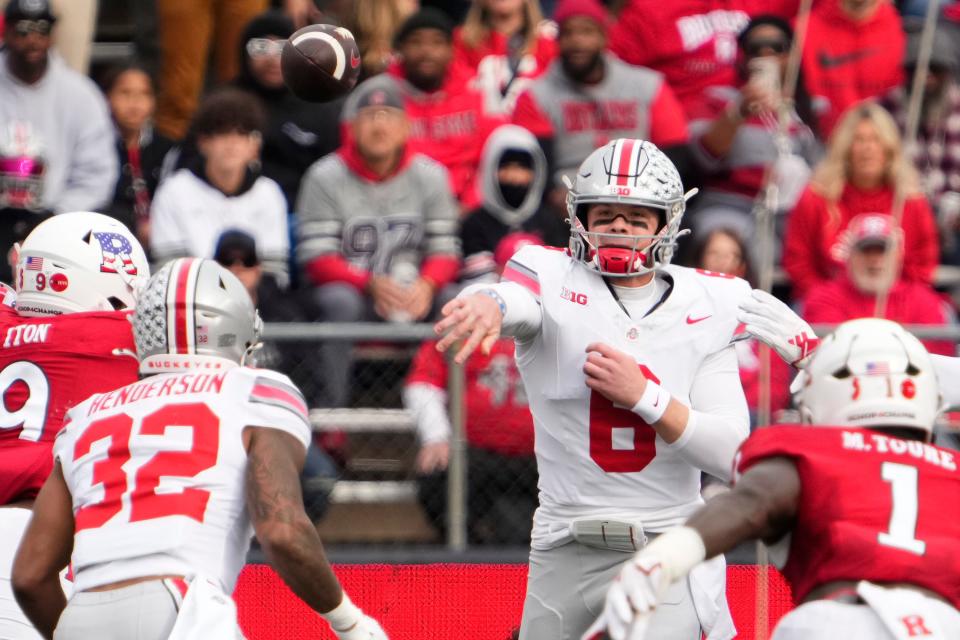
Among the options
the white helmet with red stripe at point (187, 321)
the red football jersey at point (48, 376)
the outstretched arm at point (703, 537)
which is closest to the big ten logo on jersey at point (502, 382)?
the red football jersey at point (48, 376)

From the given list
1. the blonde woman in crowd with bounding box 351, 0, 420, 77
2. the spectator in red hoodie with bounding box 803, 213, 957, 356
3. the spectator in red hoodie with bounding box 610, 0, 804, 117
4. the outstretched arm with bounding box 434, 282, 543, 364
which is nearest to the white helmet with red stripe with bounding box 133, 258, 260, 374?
the outstretched arm with bounding box 434, 282, 543, 364

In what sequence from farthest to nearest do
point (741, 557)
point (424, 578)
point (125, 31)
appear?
point (125, 31)
point (741, 557)
point (424, 578)

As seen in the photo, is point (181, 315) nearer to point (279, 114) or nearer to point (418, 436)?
point (418, 436)

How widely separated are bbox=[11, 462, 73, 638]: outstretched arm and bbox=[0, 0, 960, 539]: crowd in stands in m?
3.31

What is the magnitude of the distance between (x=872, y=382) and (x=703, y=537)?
579 mm

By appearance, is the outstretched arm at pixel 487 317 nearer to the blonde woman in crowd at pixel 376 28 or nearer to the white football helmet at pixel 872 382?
the white football helmet at pixel 872 382

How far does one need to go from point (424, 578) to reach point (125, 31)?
18.3ft

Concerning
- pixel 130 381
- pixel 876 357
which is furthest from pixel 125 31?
pixel 876 357

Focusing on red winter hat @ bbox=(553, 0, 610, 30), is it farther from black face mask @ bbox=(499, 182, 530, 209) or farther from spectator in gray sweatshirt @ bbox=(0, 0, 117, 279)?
spectator in gray sweatshirt @ bbox=(0, 0, 117, 279)

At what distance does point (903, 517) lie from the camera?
3.90 m

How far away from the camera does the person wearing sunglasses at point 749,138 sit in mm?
8930

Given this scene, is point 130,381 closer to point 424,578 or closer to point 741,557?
point 424,578

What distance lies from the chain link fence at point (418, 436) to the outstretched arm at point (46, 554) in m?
3.21

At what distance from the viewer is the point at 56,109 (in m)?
8.72
